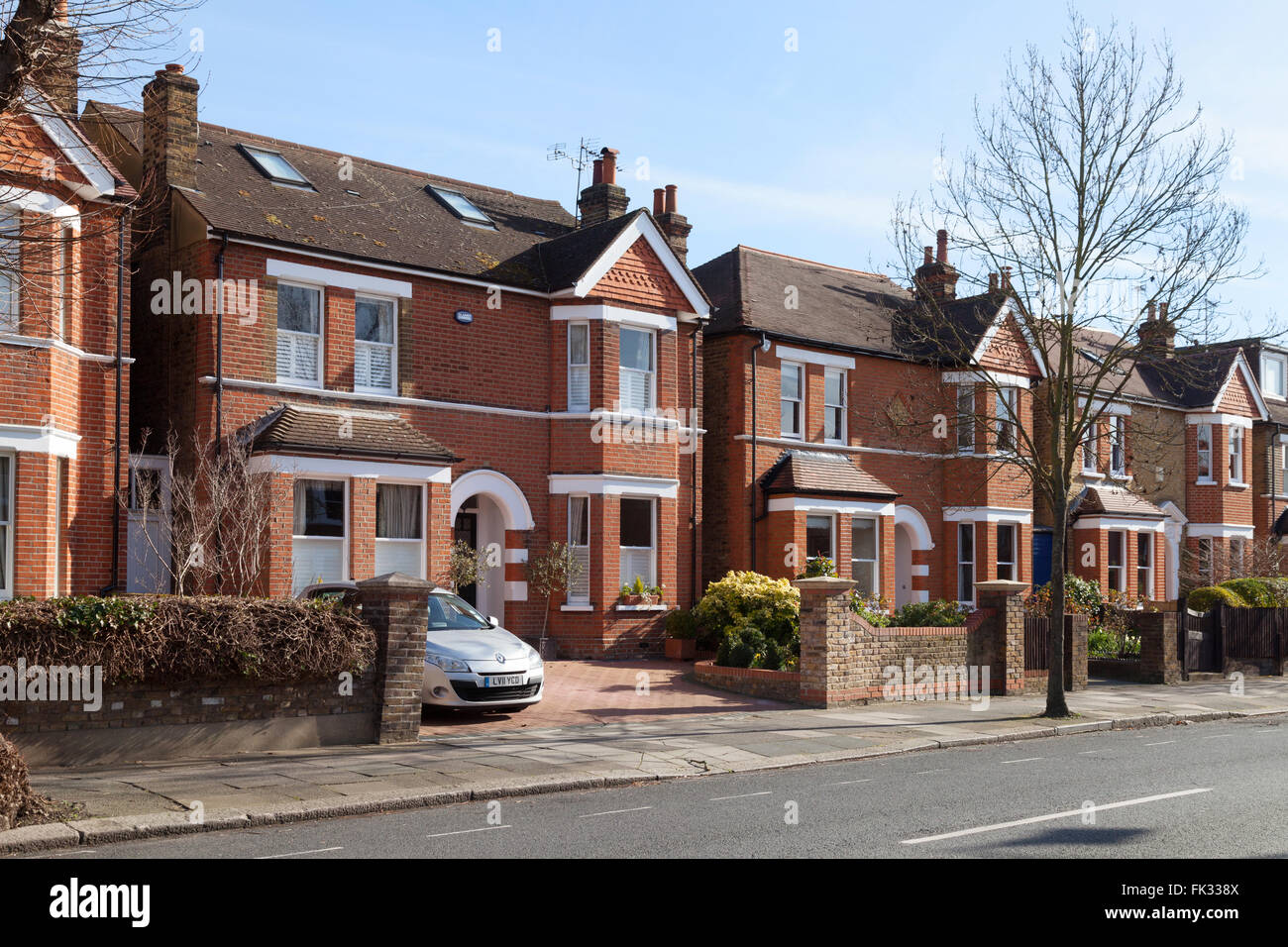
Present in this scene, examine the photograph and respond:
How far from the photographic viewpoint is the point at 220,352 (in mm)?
18797

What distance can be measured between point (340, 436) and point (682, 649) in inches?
291

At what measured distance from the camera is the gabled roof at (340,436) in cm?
1839

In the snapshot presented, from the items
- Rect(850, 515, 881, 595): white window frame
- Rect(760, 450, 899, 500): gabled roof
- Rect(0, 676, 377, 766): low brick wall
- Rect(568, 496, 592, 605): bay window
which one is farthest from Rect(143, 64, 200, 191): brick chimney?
Rect(850, 515, 881, 595): white window frame

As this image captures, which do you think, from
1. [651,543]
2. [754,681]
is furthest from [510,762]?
[651,543]

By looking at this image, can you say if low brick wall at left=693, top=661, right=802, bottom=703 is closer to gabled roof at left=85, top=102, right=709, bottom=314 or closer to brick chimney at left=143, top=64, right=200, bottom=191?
gabled roof at left=85, top=102, right=709, bottom=314

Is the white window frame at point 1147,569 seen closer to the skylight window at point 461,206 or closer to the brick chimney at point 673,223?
the brick chimney at point 673,223

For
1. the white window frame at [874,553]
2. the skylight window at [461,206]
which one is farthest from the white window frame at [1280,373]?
the skylight window at [461,206]

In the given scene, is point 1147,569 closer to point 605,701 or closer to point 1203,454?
point 1203,454

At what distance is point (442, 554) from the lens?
20094 mm

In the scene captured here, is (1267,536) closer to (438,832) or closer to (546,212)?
(546,212)

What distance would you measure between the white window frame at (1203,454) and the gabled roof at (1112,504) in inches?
129
